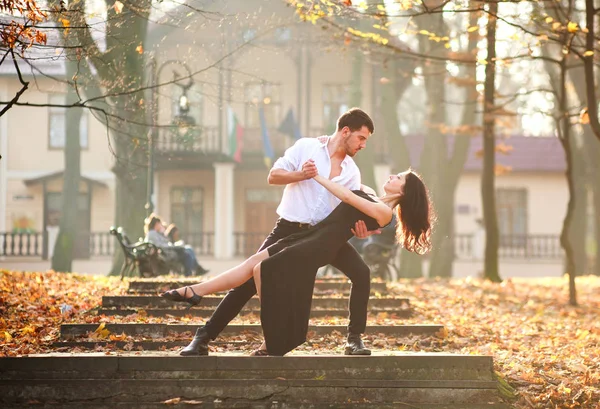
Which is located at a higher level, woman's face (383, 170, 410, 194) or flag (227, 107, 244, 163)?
flag (227, 107, 244, 163)

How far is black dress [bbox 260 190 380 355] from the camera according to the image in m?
7.45

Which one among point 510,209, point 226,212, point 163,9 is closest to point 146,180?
point 163,9

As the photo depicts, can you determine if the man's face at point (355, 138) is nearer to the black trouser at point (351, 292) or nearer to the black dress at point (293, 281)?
the black dress at point (293, 281)

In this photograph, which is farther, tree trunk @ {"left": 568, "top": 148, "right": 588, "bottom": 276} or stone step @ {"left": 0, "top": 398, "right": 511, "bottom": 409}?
tree trunk @ {"left": 568, "top": 148, "right": 588, "bottom": 276}

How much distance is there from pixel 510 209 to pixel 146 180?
22557 mm

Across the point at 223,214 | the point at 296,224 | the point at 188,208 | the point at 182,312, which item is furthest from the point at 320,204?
the point at 188,208

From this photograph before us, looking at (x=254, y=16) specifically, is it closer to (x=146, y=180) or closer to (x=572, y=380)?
(x=572, y=380)

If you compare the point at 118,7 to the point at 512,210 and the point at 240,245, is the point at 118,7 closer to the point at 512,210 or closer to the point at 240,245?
the point at 240,245

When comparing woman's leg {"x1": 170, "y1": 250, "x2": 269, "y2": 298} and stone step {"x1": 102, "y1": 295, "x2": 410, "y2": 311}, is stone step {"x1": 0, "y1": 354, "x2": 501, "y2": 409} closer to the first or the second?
woman's leg {"x1": 170, "y1": 250, "x2": 269, "y2": 298}

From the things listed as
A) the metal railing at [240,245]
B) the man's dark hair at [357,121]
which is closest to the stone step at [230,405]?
the man's dark hair at [357,121]

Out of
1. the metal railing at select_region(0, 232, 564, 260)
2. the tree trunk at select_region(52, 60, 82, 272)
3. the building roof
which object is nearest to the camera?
the tree trunk at select_region(52, 60, 82, 272)

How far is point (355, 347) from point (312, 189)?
1.25 m

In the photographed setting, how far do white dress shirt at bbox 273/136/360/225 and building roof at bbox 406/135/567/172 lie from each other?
103 feet

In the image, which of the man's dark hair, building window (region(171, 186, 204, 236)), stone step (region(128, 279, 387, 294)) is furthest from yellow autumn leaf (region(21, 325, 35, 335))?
building window (region(171, 186, 204, 236))
